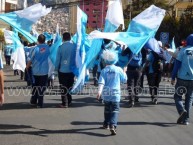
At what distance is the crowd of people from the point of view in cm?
777

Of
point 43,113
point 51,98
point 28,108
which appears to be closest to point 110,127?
point 43,113

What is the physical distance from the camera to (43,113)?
961cm

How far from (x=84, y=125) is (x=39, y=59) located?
8.94 ft

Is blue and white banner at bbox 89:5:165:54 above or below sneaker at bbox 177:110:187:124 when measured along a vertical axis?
above

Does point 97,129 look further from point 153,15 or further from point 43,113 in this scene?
point 153,15

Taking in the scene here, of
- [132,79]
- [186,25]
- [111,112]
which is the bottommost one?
[111,112]

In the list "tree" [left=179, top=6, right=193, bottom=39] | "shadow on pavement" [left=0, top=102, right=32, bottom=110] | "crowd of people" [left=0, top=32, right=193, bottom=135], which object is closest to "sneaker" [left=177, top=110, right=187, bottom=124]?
Answer: "crowd of people" [left=0, top=32, right=193, bottom=135]

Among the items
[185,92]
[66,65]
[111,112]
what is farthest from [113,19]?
[111,112]

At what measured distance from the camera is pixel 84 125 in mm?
8398

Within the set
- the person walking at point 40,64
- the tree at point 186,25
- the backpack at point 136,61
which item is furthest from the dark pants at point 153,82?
the tree at point 186,25

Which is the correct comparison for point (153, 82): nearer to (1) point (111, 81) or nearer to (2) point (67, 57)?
(2) point (67, 57)

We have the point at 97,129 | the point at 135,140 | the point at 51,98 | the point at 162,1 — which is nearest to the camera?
the point at 135,140

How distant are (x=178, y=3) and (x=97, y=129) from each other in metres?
49.6

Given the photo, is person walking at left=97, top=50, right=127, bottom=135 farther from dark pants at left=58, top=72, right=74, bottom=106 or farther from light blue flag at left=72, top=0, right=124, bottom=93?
dark pants at left=58, top=72, right=74, bottom=106
